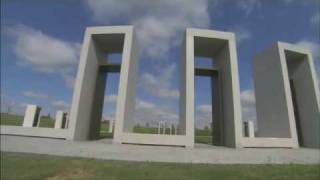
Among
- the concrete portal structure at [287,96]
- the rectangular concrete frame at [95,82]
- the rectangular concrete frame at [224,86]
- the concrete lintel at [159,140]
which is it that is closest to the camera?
the concrete lintel at [159,140]

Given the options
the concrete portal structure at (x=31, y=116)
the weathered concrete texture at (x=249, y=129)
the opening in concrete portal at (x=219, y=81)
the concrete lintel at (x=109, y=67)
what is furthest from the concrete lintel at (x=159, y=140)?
the weathered concrete texture at (x=249, y=129)

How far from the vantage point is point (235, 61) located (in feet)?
56.4

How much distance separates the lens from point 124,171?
9.07 m

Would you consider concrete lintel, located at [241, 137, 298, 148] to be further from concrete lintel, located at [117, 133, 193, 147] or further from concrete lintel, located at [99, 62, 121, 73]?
concrete lintel, located at [99, 62, 121, 73]

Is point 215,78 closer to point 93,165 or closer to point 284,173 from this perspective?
point 284,173

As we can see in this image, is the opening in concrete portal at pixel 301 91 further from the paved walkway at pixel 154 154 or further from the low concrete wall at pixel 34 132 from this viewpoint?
the low concrete wall at pixel 34 132

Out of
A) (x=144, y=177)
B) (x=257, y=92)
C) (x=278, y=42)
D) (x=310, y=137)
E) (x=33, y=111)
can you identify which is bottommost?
(x=144, y=177)

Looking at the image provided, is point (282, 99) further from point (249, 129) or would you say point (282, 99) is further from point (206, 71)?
point (249, 129)

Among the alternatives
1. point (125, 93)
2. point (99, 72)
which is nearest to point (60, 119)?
point (99, 72)

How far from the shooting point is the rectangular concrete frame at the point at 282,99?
17719 millimetres

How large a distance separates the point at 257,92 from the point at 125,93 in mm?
12429

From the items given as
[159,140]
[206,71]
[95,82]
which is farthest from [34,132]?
[206,71]

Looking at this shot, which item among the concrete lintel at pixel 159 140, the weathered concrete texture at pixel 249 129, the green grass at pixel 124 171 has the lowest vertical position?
the green grass at pixel 124 171

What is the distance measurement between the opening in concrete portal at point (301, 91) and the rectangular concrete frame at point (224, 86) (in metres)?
5.31
